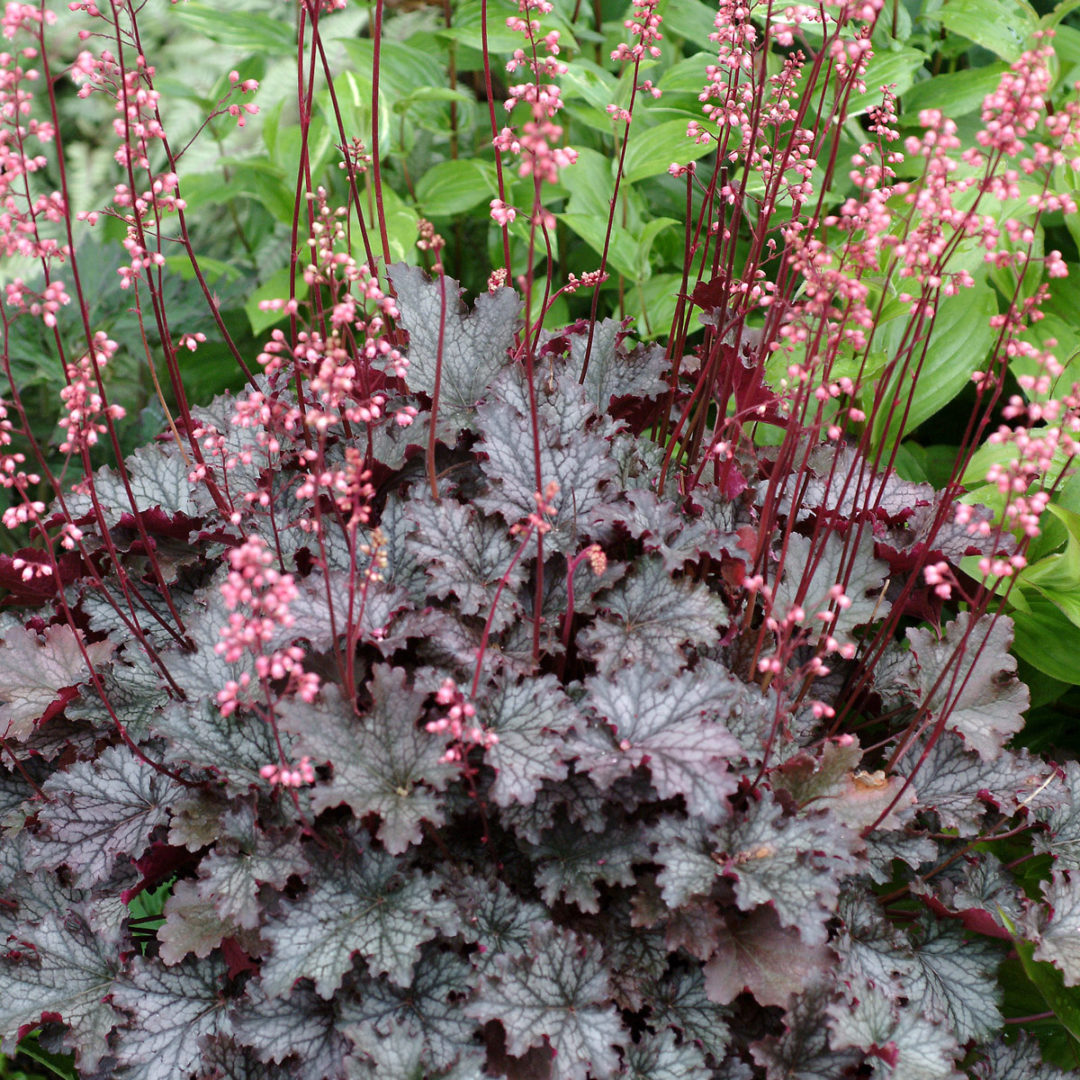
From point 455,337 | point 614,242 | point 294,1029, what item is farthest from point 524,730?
point 614,242

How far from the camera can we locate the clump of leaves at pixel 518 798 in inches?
55.4

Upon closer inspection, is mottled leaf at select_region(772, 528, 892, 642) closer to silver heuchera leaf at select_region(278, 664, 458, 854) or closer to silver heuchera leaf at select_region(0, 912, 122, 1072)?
silver heuchera leaf at select_region(278, 664, 458, 854)

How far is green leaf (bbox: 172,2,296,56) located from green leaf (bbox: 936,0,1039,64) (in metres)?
1.91

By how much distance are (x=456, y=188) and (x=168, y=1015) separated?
2.31 meters

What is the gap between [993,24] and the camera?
9.28 feet

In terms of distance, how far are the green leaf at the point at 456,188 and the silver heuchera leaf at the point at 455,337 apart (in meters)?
1.02

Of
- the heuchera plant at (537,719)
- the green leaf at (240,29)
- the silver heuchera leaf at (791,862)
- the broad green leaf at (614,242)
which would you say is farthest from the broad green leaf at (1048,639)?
the green leaf at (240,29)

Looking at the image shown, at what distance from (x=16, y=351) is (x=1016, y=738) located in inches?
115

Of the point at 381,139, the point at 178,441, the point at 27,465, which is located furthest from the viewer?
the point at 27,465

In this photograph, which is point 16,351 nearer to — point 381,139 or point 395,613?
point 381,139

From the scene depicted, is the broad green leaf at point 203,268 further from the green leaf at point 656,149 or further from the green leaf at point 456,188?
the green leaf at point 656,149

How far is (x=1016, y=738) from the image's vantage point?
2439mm

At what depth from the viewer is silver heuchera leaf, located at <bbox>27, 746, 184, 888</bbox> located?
1604mm

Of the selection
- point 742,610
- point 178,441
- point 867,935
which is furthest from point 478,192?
point 867,935
